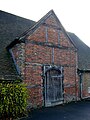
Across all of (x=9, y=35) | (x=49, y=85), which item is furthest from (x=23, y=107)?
(x=9, y=35)

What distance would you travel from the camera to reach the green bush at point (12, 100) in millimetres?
11266

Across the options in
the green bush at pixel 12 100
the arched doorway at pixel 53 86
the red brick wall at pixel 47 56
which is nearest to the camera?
the green bush at pixel 12 100

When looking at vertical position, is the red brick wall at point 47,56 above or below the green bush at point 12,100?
above

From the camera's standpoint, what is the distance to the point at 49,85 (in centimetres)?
1579

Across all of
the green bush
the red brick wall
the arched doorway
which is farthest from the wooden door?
the green bush

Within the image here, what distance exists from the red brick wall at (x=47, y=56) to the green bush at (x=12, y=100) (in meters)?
1.81

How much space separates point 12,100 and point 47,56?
520 cm

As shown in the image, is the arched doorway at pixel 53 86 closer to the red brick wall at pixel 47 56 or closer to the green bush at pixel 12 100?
the red brick wall at pixel 47 56

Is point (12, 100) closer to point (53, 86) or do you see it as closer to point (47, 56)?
point (53, 86)

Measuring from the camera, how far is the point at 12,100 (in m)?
11.7

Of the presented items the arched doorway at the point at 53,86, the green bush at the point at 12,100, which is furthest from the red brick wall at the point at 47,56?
the green bush at the point at 12,100

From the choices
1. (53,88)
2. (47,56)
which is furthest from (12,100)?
(47,56)

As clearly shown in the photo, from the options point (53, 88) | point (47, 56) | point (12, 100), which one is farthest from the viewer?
point (53, 88)

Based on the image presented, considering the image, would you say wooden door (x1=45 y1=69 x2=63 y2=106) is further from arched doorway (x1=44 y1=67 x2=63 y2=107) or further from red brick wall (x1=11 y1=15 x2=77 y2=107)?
red brick wall (x1=11 y1=15 x2=77 y2=107)
